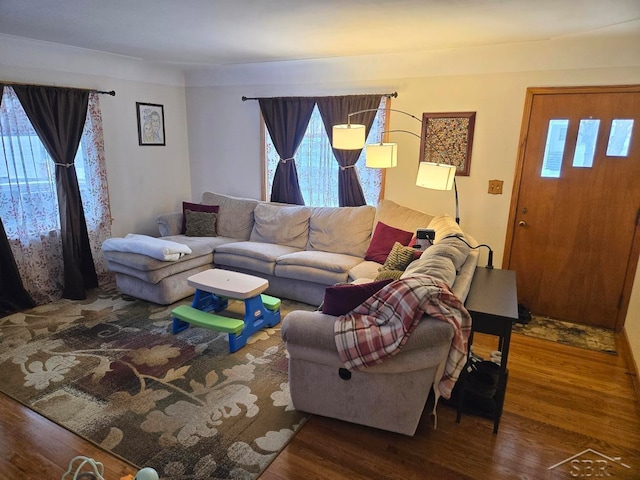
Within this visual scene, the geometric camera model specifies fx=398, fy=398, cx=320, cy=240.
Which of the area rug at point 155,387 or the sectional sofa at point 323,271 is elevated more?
the sectional sofa at point 323,271

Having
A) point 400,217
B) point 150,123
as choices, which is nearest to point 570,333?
point 400,217

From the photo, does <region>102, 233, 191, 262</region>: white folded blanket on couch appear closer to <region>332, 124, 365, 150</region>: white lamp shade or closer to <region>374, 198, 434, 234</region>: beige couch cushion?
<region>332, 124, 365, 150</region>: white lamp shade

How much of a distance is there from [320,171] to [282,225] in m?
0.78

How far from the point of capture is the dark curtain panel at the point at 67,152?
12.3 ft

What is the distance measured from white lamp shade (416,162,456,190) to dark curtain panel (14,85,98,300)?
3410 mm

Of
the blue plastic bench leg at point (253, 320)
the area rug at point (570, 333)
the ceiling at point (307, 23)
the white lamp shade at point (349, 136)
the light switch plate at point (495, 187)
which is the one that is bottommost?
the area rug at point (570, 333)

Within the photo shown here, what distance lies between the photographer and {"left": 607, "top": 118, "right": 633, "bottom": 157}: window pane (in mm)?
3256

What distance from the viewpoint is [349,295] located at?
7.04 feet

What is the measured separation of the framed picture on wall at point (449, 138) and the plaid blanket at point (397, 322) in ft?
7.07

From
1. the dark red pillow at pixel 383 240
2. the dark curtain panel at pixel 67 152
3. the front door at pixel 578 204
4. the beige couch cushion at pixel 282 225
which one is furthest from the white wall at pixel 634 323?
the dark curtain panel at pixel 67 152

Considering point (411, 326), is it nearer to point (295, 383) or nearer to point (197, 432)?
point (295, 383)

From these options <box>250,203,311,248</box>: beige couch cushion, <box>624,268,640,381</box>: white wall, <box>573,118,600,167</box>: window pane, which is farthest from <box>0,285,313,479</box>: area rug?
<box>573,118,600,167</box>: window pane

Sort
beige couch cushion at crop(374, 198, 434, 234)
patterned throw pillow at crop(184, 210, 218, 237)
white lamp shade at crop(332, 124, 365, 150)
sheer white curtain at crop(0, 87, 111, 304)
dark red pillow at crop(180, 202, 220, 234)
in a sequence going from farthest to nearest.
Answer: dark red pillow at crop(180, 202, 220, 234) < patterned throw pillow at crop(184, 210, 218, 237) < beige couch cushion at crop(374, 198, 434, 234) < sheer white curtain at crop(0, 87, 111, 304) < white lamp shade at crop(332, 124, 365, 150)

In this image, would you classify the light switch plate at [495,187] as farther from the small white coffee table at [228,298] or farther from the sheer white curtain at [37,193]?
the sheer white curtain at [37,193]
